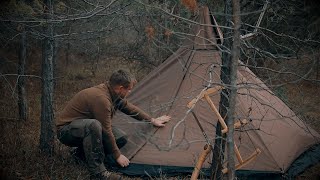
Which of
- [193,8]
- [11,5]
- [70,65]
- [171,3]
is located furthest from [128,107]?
[70,65]

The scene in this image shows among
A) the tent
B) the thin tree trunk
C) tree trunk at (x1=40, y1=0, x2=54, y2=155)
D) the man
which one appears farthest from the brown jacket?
the thin tree trunk

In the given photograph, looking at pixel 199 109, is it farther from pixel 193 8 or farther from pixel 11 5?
pixel 193 8

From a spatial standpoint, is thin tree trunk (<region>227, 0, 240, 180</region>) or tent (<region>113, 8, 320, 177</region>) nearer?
thin tree trunk (<region>227, 0, 240, 180</region>)

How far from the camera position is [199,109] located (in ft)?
14.8

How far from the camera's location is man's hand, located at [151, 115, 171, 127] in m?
4.36

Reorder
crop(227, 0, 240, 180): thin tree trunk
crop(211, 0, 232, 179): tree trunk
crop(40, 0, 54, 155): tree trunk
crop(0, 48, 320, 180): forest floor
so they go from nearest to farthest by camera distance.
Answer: crop(227, 0, 240, 180): thin tree trunk
crop(211, 0, 232, 179): tree trunk
crop(0, 48, 320, 180): forest floor
crop(40, 0, 54, 155): tree trunk

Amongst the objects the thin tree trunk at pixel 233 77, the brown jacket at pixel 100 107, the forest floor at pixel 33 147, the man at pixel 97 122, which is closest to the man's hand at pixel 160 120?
the man at pixel 97 122

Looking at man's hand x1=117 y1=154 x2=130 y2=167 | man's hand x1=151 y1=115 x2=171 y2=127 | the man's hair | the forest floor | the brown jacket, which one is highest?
the man's hair

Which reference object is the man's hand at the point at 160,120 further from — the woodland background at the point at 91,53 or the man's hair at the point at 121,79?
the woodland background at the point at 91,53

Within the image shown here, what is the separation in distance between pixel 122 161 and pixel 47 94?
1584mm

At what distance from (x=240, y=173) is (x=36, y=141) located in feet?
9.88

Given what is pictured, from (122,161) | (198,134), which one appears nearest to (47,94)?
(122,161)

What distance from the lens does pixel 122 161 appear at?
A: 4.16m

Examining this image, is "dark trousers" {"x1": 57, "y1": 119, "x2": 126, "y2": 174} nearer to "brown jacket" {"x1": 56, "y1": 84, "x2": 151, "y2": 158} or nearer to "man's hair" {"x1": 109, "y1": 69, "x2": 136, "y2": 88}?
"brown jacket" {"x1": 56, "y1": 84, "x2": 151, "y2": 158}
